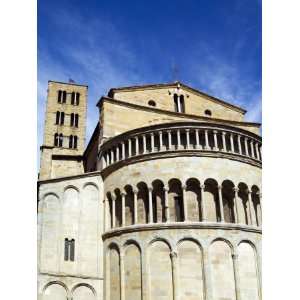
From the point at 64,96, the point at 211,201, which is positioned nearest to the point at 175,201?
the point at 211,201

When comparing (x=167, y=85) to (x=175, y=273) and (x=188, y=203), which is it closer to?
(x=188, y=203)

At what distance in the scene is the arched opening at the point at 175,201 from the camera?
14320mm

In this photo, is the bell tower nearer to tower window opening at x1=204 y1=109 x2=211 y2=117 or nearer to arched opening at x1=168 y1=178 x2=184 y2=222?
tower window opening at x1=204 y1=109 x2=211 y2=117

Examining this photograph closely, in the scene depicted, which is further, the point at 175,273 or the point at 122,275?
the point at 122,275

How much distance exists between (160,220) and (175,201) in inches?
34.5

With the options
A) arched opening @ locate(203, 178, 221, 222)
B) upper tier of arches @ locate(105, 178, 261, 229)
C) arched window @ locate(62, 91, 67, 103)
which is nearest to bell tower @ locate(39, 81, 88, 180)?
arched window @ locate(62, 91, 67, 103)

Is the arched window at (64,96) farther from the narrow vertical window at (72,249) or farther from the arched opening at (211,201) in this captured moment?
the arched opening at (211,201)

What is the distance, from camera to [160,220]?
14.3 m

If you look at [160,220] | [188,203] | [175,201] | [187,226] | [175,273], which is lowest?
[175,273]

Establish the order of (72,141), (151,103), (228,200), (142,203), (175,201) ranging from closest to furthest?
(175,201) < (142,203) < (228,200) < (151,103) < (72,141)

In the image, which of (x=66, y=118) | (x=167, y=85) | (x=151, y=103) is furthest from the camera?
(x=66, y=118)

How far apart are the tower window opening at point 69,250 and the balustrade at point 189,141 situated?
348 cm
